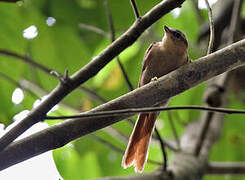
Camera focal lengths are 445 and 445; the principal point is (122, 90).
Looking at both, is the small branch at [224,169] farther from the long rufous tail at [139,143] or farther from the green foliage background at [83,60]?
the long rufous tail at [139,143]

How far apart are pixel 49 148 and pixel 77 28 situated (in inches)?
64.0

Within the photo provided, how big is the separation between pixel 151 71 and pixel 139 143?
0.43 metres

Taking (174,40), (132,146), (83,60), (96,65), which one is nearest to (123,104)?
(96,65)

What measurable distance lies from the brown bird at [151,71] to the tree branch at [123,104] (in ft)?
1.83

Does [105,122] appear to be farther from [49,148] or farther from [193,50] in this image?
[193,50]

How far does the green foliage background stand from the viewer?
261 cm

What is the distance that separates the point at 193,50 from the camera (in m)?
3.40

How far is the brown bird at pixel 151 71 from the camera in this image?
2.05m

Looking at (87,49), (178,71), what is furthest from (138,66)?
(178,71)

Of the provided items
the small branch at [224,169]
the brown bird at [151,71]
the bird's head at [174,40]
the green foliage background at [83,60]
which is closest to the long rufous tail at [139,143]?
the brown bird at [151,71]

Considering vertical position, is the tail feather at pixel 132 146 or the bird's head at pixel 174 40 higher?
the bird's head at pixel 174 40

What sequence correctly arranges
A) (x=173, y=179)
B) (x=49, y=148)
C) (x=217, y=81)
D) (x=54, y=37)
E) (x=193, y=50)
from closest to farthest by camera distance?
(x=49, y=148), (x=173, y=179), (x=54, y=37), (x=217, y=81), (x=193, y=50)

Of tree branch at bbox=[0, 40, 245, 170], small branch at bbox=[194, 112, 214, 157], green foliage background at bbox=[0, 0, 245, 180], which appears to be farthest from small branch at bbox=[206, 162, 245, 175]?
tree branch at bbox=[0, 40, 245, 170]

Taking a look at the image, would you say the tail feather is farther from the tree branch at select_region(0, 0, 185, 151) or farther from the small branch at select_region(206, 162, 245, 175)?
the small branch at select_region(206, 162, 245, 175)
